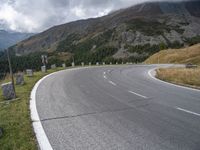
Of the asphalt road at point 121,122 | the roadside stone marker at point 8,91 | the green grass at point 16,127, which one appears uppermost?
the roadside stone marker at point 8,91

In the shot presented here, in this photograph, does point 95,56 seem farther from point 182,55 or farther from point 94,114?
point 94,114

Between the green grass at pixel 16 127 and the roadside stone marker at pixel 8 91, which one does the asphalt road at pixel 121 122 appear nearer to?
the green grass at pixel 16 127

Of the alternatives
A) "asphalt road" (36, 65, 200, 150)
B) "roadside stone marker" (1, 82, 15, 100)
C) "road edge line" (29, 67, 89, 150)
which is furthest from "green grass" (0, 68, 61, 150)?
"roadside stone marker" (1, 82, 15, 100)

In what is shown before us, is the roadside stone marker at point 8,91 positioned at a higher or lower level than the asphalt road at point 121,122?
higher

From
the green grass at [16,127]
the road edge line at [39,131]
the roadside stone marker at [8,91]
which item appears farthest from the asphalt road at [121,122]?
the roadside stone marker at [8,91]

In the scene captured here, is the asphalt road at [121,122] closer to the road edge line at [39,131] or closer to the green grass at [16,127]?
the road edge line at [39,131]

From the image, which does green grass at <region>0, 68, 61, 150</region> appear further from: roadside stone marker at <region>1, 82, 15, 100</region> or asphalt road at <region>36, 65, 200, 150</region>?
roadside stone marker at <region>1, 82, 15, 100</region>

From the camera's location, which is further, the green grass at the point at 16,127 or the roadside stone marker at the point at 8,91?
the roadside stone marker at the point at 8,91

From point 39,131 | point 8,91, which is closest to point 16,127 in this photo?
point 39,131

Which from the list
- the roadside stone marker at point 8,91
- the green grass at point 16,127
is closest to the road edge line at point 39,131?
the green grass at point 16,127

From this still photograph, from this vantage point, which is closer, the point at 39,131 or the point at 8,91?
the point at 39,131

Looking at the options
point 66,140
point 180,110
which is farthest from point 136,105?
point 66,140

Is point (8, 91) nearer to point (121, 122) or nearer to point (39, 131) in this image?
point (39, 131)

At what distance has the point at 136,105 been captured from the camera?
398 inches
